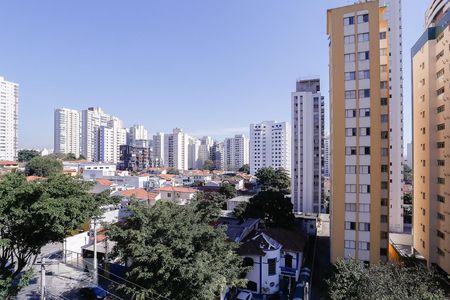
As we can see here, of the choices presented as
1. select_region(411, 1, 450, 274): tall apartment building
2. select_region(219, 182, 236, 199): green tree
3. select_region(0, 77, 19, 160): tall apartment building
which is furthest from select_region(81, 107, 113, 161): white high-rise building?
select_region(411, 1, 450, 274): tall apartment building

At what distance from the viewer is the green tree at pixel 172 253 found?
415 inches

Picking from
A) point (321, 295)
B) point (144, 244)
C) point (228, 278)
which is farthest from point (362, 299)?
point (321, 295)

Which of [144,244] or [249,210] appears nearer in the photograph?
[144,244]

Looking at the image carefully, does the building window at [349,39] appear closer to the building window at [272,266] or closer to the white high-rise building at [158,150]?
the building window at [272,266]

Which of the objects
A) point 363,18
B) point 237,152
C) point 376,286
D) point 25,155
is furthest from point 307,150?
point 25,155

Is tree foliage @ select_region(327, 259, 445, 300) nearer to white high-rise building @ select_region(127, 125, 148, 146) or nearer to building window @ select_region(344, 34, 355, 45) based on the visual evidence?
building window @ select_region(344, 34, 355, 45)

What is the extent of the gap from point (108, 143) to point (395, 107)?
9603 centimetres

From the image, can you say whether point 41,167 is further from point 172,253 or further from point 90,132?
point 90,132

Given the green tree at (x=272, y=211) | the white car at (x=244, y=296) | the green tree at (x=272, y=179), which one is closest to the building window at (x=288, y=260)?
the white car at (x=244, y=296)

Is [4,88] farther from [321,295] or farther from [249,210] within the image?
[321,295]

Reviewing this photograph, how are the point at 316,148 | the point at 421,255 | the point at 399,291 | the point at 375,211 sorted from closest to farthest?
the point at 399,291 < the point at 375,211 < the point at 421,255 < the point at 316,148

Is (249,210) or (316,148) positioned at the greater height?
(316,148)

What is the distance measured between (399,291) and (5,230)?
1538 centimetres

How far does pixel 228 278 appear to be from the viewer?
12453mm
